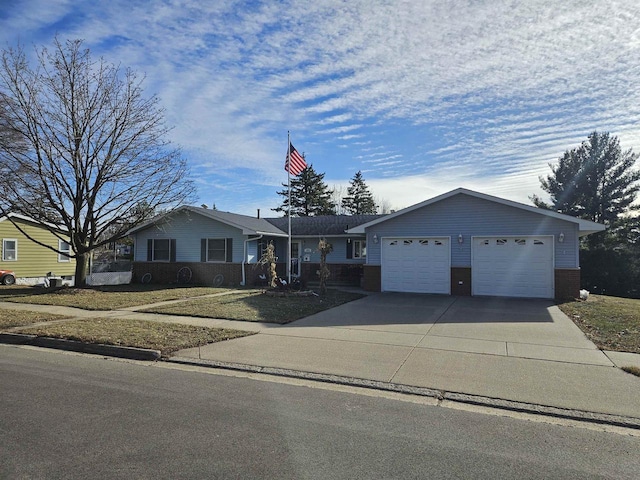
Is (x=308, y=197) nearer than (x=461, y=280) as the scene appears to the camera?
No

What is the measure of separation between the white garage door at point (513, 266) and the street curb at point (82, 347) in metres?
13.0

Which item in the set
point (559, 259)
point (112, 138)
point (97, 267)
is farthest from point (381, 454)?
point (97, 267)

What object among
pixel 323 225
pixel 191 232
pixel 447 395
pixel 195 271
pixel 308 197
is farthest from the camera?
pixel 308 197

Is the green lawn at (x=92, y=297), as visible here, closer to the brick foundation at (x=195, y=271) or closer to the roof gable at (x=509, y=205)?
the brick foundation at (x=195, y=271)

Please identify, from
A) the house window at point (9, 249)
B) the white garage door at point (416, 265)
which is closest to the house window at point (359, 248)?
the white garage door at point (416, 265)

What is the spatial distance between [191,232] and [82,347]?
15116mm

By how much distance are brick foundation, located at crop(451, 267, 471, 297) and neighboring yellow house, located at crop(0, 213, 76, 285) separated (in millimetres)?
19185

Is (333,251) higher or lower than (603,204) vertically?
lower

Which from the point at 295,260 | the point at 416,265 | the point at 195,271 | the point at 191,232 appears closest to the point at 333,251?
the point at 295,260

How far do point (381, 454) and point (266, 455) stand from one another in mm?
1020

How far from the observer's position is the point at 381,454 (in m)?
3.97

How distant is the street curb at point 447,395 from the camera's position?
4.94 metres

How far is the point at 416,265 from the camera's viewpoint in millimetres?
18094

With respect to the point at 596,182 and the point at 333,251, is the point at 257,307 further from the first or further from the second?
the point at 596,182
